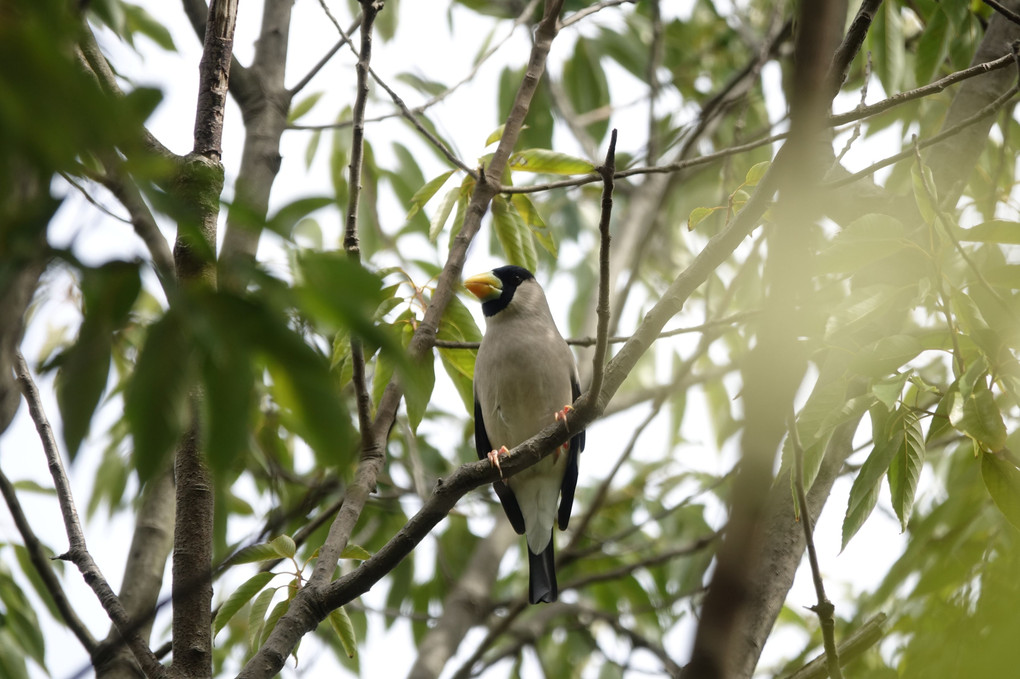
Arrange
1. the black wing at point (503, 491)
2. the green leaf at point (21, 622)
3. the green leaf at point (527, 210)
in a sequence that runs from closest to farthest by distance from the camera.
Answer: the green leaf at point (21, 622) < the green leaf at point (527, 210) < the black wing at point (503, 491)

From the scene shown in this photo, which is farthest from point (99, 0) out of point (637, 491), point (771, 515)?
point (637, 491)

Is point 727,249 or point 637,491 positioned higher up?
point 637,491

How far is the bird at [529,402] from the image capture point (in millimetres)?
4840

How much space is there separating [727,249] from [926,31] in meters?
2.09

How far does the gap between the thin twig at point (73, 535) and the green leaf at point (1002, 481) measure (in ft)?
7.06

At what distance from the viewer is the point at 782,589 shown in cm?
279

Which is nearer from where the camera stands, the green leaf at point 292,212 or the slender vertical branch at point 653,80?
the green leaf at point 292,212

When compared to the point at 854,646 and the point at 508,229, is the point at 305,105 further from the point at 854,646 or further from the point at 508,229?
the point at 854,646

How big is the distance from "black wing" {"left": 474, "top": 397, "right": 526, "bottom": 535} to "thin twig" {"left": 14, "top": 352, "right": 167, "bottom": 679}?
251 centimetres

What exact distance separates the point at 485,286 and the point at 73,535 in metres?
3.23

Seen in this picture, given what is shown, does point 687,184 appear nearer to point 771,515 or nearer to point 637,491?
point 637,491

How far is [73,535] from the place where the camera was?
2531mm

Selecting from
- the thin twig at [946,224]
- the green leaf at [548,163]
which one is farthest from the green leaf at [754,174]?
the green leaf at [548,163]

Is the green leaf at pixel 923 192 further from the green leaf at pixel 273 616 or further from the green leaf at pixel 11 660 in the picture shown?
the green leaf at pixel 11 660
